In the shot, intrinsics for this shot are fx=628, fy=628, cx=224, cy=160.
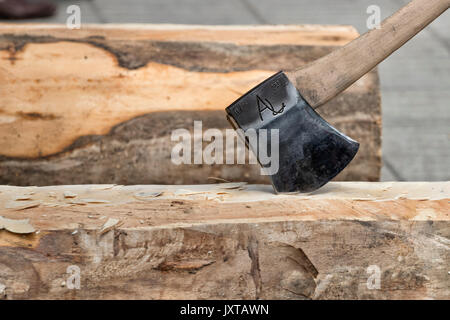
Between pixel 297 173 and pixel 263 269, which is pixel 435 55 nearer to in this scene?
pixel 297 173

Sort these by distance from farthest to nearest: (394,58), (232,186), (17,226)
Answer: (394,58), (232,186), (17,226)

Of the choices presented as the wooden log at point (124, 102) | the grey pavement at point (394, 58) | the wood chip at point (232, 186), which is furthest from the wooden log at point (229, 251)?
the grey pavement at point (394, 58)

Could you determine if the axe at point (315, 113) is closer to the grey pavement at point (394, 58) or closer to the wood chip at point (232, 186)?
the wood chip at point (232, 186)

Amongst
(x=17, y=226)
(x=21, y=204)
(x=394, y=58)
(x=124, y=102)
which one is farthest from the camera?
(x=394, y=58)

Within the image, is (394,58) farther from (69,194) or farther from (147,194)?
(69,194)

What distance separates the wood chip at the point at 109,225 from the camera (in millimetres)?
1640

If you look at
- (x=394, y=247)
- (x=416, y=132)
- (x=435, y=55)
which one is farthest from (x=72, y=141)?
(x=435, y=55)

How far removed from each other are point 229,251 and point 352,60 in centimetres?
67

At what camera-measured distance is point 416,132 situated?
3.40m

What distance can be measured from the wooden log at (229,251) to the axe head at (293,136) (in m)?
0.12

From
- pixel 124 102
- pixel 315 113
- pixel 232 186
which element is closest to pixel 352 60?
pixel 315 113

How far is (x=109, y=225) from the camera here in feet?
5.42

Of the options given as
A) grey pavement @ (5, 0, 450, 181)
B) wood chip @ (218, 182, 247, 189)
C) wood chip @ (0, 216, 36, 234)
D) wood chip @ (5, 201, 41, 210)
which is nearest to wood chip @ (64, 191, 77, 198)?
wood chip @ (5, 201, 41, 210)

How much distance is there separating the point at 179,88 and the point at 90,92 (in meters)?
0.32
